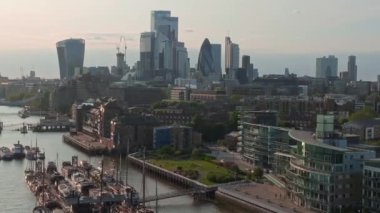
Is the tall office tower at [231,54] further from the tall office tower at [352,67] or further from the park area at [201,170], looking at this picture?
the park area at [201,170]

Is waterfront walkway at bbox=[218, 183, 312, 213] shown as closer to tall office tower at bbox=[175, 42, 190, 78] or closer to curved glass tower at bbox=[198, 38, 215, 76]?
curved glass tower at bbox=[198, 38, 215, 76]

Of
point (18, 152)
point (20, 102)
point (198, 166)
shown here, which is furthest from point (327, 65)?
point (198, 166)

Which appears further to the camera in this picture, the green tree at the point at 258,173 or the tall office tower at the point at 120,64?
the tall office tower at the point at 120,64

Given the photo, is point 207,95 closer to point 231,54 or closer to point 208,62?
point 208,62

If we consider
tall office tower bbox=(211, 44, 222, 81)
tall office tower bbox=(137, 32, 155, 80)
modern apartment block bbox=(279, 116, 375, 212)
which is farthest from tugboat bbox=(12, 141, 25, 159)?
tall office tower bbox=(211, 44, 222, 81)

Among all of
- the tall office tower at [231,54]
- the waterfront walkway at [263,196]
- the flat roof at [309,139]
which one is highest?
the tall office tower at [231,54]

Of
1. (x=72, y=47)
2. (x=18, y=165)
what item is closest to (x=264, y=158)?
(x=18, y=165)

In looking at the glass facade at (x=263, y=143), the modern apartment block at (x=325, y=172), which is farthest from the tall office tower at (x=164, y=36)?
the modern apartment block at (x=325, y=172)
